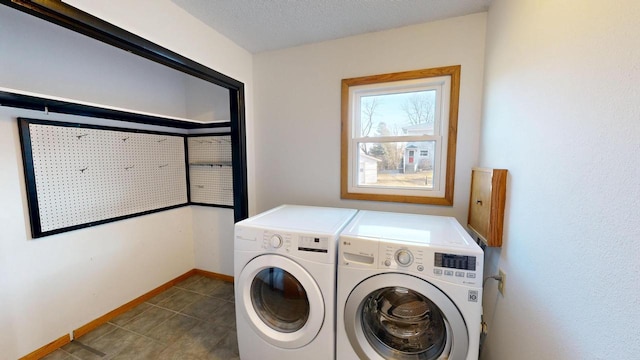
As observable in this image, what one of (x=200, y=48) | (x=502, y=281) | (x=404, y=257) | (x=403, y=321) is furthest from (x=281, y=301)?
(x=200, y=48)

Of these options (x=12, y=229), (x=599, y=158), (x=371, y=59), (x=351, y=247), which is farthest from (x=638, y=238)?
(x=12, y=229)

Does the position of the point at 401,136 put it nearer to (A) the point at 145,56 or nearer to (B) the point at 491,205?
(B) the point at 491,205

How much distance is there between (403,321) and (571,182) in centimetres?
99

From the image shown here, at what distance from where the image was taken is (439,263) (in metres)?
1.09

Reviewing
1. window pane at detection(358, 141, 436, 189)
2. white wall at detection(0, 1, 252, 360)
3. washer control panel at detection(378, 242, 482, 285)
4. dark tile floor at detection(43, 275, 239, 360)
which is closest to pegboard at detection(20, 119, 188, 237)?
white wall at detection(0, 1, 252, 360)

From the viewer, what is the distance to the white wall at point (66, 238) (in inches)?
56.7

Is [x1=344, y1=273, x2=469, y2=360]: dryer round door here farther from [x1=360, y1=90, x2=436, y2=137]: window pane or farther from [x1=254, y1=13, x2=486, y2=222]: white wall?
[x1=360, y1=90, x2=436, y2=137]: window pane

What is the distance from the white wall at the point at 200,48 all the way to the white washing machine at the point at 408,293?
56.2 inches

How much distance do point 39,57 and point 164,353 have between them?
7.20 feet

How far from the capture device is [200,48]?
1745mm

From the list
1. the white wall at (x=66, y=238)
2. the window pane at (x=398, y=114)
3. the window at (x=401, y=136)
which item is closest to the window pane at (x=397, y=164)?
the window at (x=401, y=136)

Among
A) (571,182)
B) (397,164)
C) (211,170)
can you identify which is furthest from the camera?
(211,170)

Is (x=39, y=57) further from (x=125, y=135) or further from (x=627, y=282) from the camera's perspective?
(x=627, y=282)

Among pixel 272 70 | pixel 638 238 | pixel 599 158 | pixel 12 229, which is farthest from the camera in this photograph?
pixel 272 70
